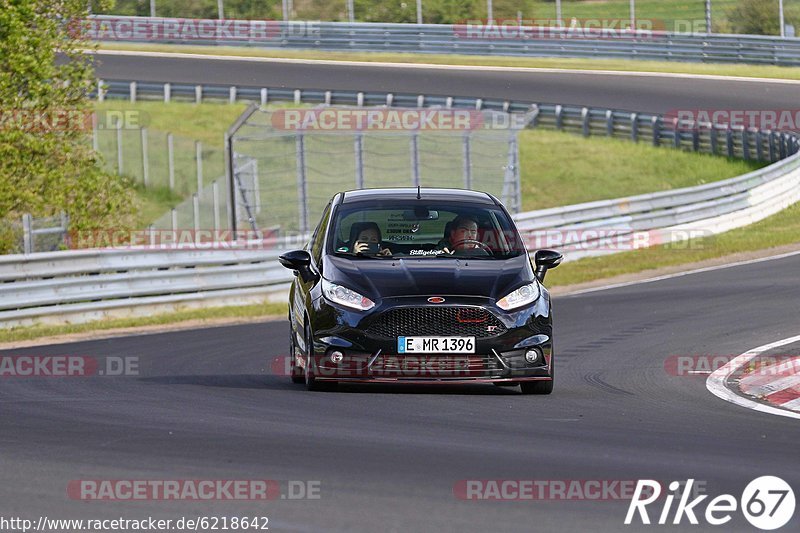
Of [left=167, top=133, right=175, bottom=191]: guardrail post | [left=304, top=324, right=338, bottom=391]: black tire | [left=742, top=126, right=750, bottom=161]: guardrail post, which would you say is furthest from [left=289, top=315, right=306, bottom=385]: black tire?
[left=742, top=126, right=750, bottom=161]: guardrail post

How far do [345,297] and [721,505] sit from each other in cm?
466

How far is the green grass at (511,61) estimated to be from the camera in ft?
151

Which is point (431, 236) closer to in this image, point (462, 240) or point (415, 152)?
point (462, 240)

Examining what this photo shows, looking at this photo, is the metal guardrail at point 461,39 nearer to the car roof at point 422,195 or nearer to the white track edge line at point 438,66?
the white track edge line at point 438,66

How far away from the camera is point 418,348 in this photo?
34.4 feet

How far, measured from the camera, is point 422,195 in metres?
12.0

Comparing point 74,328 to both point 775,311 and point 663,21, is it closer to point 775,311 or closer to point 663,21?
point 775,311

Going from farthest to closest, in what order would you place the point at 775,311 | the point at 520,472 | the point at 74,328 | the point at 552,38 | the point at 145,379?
the point at 552,38 → the point at 74,328 → the point at 775,311 → the point at 145,379 → the point at 520,472

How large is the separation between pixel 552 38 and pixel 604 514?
44624 millimetres

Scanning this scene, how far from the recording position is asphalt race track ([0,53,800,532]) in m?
6.51

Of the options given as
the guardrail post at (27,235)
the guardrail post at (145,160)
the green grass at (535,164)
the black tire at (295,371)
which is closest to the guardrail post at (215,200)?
the green grass at (535,164)

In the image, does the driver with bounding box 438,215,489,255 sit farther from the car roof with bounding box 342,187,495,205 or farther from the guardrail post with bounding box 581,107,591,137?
the guardrail post with bounding box 581,107,591,137

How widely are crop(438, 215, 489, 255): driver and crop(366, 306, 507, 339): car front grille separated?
1.06 m

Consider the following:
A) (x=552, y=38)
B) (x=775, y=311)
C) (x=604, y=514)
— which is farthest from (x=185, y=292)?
(x=552, y=38)
